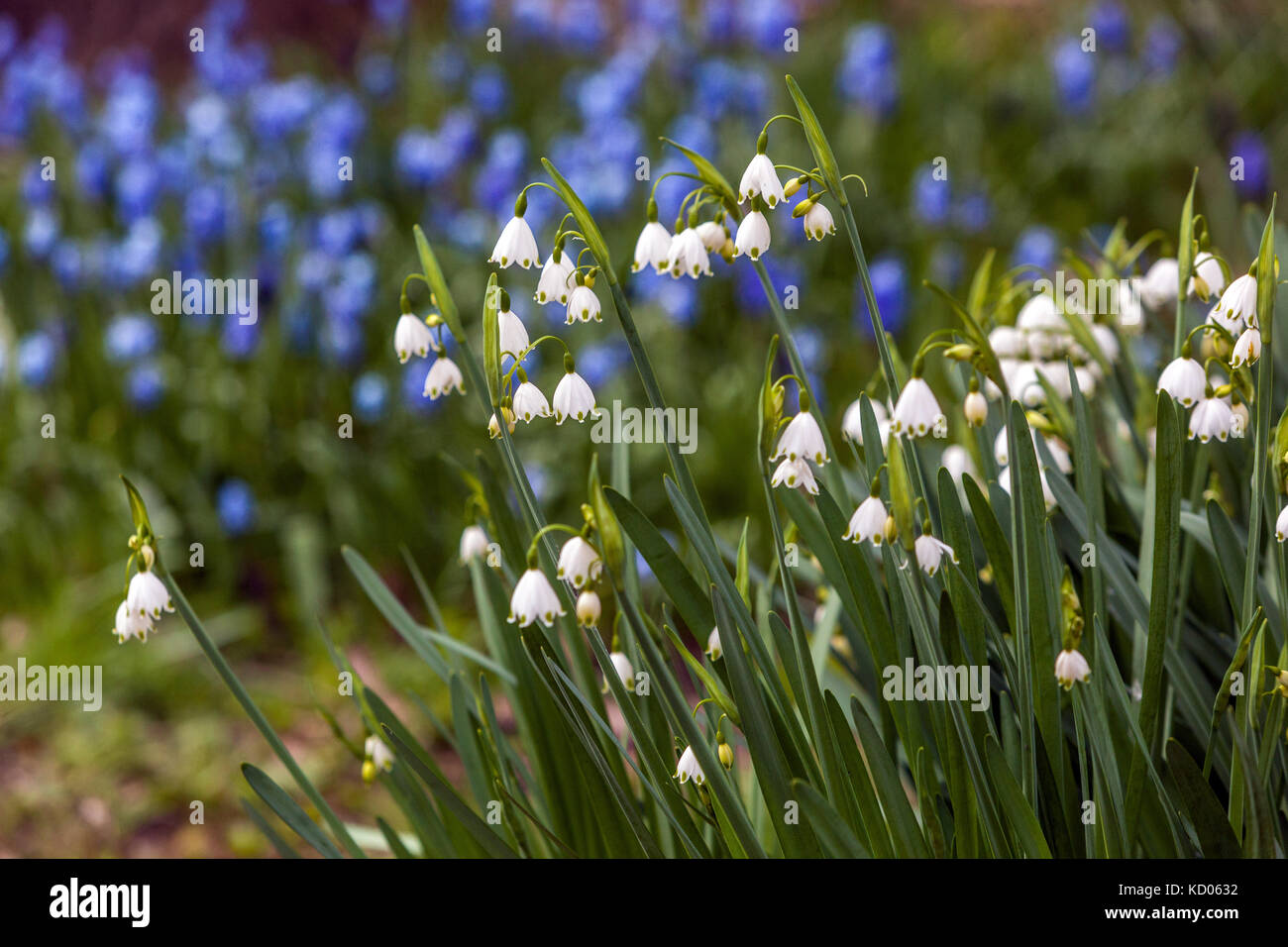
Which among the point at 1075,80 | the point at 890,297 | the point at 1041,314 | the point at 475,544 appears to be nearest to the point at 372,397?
the point at 890,297

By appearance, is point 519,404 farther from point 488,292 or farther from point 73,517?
point 73,517

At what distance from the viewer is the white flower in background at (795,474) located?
141 centimetres

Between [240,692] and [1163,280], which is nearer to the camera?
[240,692]

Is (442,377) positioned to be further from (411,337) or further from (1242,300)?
(1242,300)

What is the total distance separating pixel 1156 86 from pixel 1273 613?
4902mm

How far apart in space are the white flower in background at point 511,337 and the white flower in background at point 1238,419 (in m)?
0.89

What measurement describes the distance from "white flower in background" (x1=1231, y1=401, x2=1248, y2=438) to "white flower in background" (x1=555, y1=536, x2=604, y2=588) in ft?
2.71

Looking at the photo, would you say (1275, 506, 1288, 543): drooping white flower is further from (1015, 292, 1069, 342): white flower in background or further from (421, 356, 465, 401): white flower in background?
(421, 356, 465, 401): white flower in background

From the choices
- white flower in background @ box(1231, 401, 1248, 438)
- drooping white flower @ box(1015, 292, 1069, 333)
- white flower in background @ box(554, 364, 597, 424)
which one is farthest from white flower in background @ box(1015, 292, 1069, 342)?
white flower in background @ box(554, 364, 597, 424)

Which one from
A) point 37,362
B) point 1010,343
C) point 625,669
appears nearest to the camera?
point 625,669

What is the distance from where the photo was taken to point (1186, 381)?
147 centimetres

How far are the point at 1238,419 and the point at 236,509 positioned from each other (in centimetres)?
295

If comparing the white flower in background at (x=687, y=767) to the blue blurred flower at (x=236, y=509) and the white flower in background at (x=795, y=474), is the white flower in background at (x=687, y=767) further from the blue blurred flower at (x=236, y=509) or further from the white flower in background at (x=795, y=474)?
the blue blurred flower at (x=236, y=509)

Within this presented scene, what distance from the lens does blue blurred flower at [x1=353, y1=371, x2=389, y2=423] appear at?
3732mm
